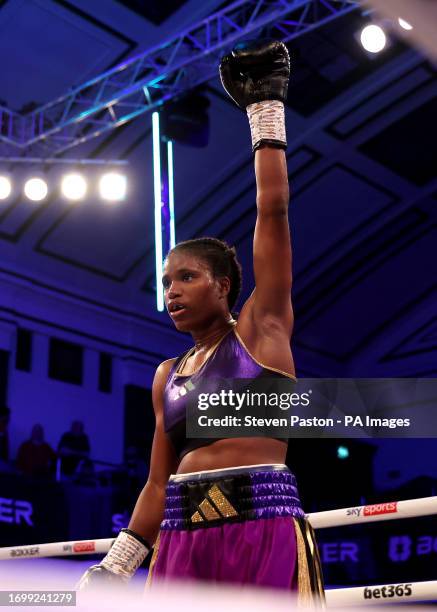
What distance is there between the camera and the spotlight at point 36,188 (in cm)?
962

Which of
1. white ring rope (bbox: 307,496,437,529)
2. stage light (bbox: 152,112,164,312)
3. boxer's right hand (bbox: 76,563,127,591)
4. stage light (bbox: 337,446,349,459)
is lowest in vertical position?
boxer's right hand (bbox: 76,563,127,591)

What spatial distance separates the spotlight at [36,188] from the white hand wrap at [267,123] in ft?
25.5

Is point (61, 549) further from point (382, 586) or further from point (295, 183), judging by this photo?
point (295, 183)

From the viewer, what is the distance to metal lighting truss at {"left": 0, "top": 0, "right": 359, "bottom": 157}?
8.37 m

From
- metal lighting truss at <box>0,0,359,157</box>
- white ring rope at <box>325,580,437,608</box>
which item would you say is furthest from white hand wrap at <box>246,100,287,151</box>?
metal lighting truss at <box>0,0,359,157</box>

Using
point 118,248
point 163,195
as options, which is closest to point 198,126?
point 163,195

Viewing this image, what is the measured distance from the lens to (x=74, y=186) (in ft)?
31.8

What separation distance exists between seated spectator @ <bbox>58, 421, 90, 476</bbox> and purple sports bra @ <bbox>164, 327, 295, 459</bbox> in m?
8.33

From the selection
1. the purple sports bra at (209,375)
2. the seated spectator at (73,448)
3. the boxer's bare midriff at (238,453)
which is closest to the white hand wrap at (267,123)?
the purple sports bra at (209,375)

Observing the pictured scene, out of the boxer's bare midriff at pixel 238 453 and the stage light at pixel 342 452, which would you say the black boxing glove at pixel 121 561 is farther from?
the stage light at pixel 342 452

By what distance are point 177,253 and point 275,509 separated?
Result: 0.67 meters

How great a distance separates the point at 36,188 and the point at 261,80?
7809 millimetres

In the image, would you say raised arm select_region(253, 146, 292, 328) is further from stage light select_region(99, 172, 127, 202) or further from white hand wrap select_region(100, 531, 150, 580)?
stage light select_region(99, 172, 127, 202)

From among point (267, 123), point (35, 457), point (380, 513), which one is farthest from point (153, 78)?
point (267, 123)
